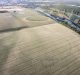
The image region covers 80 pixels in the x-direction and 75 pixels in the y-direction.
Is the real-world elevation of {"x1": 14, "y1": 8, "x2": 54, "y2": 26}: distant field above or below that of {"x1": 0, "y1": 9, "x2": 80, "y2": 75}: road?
above

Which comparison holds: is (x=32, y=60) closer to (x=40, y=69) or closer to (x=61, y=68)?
(x=40, y=69)

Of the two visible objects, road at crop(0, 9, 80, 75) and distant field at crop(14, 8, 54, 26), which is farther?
distant field at crop(14, 8, 54, 26)

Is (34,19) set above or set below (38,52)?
above

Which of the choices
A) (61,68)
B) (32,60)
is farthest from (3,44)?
(61,68)

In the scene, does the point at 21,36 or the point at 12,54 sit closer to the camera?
the point at 12,54

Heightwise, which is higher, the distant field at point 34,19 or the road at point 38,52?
the distant field at point 34,19

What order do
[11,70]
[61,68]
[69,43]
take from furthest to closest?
[69,43] < [61,68] < [11,70]

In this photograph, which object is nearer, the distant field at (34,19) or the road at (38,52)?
the road at (38,52)

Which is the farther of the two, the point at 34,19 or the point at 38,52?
the point at 34,19
